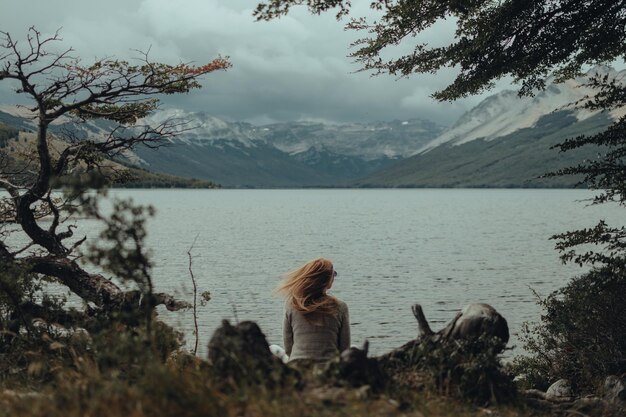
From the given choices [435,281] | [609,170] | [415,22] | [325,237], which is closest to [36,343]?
[415,22]

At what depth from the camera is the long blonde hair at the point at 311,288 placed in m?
8.55

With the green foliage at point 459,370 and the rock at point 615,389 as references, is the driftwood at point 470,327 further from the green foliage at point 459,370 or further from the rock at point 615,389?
the rock at point 615,389

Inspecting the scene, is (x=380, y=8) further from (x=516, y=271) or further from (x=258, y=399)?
(x=516, y=271)

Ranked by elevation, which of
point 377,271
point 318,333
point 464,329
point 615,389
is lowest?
point 377,271

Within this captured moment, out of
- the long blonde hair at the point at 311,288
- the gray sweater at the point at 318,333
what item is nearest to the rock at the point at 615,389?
the gray sweater at the point at 318,333

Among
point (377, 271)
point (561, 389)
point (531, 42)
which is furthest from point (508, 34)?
point (377, 271)

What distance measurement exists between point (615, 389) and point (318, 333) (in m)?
6.30

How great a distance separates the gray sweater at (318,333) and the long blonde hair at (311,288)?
0.34 feet

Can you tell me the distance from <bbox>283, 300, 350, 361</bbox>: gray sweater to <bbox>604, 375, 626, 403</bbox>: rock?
5.37 metres

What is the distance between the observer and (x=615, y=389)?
1170 cm

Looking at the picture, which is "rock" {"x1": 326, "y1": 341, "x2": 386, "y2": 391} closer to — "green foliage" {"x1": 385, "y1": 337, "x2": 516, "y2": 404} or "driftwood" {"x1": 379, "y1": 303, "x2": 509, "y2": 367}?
"green foliage" {"x1": 385, "y1": 337, "x2": 516, "y2": 404}

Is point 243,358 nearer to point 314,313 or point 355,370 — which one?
point 355,370

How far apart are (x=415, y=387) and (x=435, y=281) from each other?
4093 centimetres

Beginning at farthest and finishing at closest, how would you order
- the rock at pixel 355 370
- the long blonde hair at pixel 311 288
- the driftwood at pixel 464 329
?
1. the long blonde hair at pixel 311 288
2. the driftwood at pixel 464 329
3. the rock at pixel 355 370
